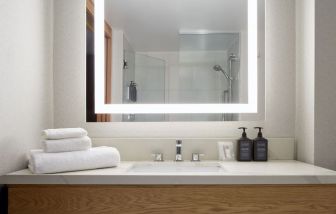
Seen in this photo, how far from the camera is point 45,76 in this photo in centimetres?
158

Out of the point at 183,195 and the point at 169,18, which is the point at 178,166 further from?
the point at 169,18

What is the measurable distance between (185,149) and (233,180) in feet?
1.58

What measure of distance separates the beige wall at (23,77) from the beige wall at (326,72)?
A: 130cm

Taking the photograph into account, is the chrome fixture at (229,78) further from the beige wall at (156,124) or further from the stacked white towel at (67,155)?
the stacked white towel at (67,155)

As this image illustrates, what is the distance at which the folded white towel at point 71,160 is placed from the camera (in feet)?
3.94

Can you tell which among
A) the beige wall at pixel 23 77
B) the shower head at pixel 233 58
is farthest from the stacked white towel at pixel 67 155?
the shower head at pixel 233 58

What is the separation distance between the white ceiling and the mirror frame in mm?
48

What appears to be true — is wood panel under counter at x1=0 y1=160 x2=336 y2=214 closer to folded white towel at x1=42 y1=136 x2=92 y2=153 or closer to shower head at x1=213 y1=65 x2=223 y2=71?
folded white towel at x1=42 y1=136 x2=92 y2=153

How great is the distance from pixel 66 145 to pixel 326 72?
1.18 metres

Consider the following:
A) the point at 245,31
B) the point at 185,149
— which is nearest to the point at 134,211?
the point at 185,149

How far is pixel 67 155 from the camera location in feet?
4.13

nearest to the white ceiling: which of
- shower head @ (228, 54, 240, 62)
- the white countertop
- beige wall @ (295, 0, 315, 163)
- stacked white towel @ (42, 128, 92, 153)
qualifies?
shower head @ (228, 54, 240, 62)

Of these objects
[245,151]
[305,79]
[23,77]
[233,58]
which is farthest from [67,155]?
[305,79]

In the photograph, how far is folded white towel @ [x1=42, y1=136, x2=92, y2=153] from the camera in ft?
4.13
